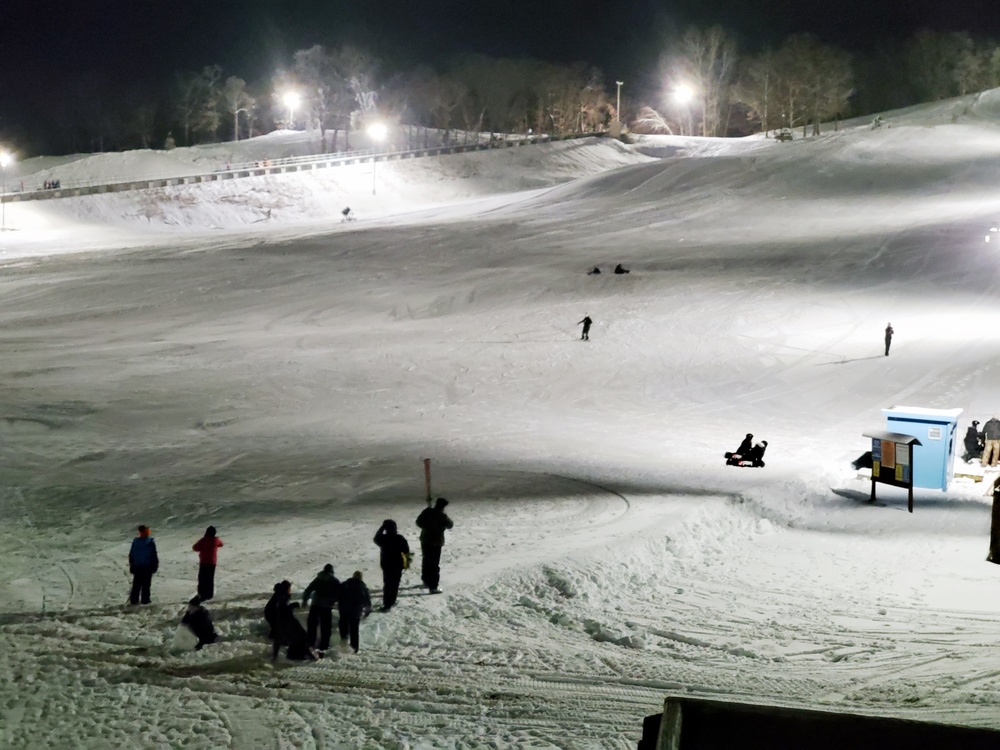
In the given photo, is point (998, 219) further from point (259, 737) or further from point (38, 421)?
point (259, 737)

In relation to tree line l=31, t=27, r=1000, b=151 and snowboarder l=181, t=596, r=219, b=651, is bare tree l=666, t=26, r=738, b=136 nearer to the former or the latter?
tree line l=31, t=27, r=1000, b=151

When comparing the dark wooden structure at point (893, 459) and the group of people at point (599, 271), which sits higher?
the group of people at point (599, 271)

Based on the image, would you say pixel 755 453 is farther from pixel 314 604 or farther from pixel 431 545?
pixel 314 604

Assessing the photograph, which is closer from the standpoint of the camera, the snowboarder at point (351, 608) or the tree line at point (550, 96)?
the snowboarder at point (351, 608)

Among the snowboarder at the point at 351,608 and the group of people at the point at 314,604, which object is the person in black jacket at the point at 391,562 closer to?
the group of people at the point at 314,604

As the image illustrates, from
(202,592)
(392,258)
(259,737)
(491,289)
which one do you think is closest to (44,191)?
(392,258)

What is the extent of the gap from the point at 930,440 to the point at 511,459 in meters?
6.27

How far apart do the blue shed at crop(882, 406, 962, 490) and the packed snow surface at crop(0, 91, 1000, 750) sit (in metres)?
0.54

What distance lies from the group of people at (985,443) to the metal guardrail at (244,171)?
4209 cm

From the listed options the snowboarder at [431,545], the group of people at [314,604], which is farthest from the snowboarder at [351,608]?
the snowboarder at [431,545]

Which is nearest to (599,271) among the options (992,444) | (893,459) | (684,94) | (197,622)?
(992,444)

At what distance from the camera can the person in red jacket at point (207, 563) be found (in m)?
10.1

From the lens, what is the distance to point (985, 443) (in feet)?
54.0

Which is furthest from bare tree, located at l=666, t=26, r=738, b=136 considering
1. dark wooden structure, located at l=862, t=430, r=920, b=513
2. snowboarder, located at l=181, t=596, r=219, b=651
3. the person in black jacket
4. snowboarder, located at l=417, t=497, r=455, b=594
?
snowboarder, located at l=181, t=596, r=219, b=651
